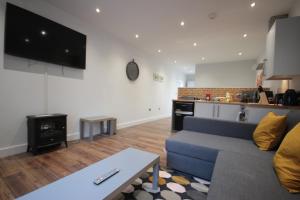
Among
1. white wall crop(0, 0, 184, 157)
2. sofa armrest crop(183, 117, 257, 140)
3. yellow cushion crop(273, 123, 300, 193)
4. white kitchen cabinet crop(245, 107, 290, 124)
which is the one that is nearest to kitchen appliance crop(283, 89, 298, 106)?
white kitchen cabinet crop(245, 107, 290, 124)

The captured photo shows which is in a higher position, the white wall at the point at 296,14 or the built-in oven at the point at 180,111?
the white wall at the point at 296,14

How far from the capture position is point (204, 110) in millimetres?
3664

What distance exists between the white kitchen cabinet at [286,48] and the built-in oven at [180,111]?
208 centimetres

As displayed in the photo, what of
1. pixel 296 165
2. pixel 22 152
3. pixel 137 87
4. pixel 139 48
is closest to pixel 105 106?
pixel 137 87

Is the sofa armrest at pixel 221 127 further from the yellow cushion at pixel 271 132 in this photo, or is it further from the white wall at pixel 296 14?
the white wall at pixel 296 14

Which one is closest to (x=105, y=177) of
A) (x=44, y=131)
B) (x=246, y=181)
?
(x=246, y=181)

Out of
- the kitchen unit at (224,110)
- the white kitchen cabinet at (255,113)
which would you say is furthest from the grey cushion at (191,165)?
the white kitchen cabinet at (255,113)

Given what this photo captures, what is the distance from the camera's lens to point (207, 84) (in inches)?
284

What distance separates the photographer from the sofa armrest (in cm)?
216

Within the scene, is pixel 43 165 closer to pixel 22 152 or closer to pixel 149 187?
pixel 22 152

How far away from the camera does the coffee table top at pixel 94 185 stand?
939 millimetres

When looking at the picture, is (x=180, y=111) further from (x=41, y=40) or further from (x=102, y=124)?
(x=41, y=40)

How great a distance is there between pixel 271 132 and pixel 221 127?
0.68 metres

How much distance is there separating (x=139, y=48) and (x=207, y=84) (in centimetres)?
385
